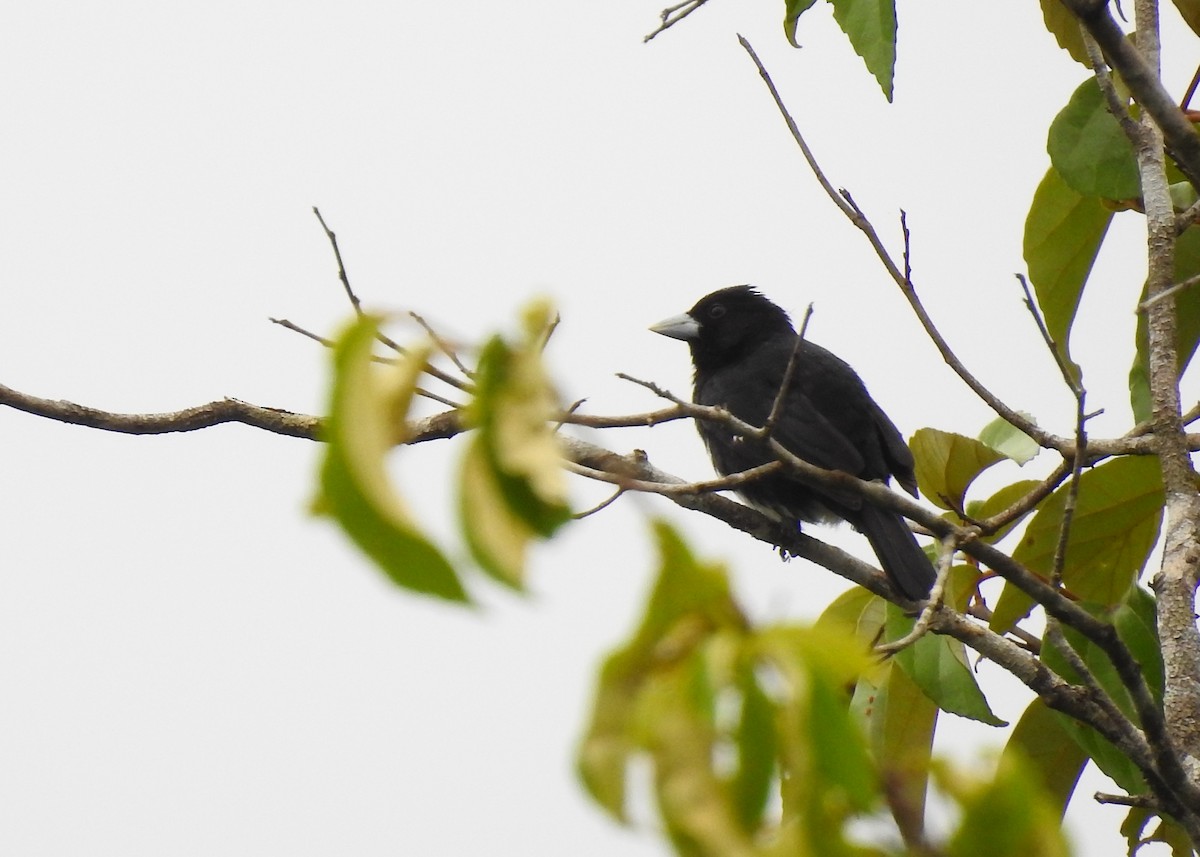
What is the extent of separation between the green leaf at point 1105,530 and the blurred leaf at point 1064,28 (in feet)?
3.84

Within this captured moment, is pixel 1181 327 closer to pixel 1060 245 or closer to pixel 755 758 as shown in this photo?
pixel 1060 245

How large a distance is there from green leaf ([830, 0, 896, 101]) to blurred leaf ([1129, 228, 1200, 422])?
2.84 feet

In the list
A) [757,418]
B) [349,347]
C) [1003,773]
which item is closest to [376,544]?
[349,347]

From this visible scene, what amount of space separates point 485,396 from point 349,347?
0.11m

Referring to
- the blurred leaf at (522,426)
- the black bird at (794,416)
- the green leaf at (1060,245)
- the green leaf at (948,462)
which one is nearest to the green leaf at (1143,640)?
the green leaf at (948,462)

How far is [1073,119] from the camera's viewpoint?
337 cm

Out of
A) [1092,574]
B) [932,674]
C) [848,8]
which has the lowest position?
[932,674]

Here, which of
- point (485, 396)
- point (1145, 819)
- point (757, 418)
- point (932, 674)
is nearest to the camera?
point (485, 396)

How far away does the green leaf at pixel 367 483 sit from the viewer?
32.5 inches

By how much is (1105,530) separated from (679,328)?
2.91 metres

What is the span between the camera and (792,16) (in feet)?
11.1

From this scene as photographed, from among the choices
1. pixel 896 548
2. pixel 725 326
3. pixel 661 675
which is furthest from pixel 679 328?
pixel 661 675

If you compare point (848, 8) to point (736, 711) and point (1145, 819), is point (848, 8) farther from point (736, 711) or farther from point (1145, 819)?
point (736, 711)

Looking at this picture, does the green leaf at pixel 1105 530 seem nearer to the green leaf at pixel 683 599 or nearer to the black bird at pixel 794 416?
the black bird at pixel 794 416
